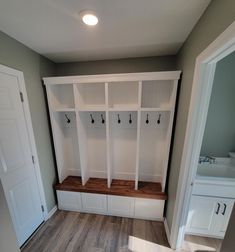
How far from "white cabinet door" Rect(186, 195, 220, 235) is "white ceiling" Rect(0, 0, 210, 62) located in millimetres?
1872

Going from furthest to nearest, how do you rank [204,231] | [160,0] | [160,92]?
[160,92] → [204,231] → [160,0]

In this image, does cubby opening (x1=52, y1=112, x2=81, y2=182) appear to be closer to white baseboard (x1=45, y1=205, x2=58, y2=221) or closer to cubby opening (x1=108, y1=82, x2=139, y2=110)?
white baseboard (x1=45, y1=205, x2=58, y2=221)

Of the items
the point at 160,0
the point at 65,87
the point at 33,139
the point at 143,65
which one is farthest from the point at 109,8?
the point at 33,139

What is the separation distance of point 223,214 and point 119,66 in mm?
2402

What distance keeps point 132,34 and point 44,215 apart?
272cm

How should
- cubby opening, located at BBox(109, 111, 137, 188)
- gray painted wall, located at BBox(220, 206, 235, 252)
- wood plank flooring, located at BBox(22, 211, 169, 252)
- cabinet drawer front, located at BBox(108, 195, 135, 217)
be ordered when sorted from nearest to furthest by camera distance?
gray painted wall, located at BBox(220, 206, 235, 252), wood plank flooring, located at BBox(22, 211, 169, 252), cabinet drawer front, located at BBox(108, 195, 135, 217), cubby opening, located at BBox(109, 111, 137, 188)

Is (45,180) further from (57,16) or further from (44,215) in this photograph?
(57,16)

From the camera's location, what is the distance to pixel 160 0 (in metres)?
0.94

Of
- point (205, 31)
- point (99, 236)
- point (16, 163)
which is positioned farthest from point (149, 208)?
point (205, 31)

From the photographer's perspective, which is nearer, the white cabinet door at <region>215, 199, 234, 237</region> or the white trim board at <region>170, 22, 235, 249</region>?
the white trim board at <region>170, 22, 235, 249</region>

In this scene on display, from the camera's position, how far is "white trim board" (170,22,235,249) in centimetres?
85

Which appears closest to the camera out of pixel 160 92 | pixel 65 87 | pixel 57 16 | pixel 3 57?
pixel 57 16

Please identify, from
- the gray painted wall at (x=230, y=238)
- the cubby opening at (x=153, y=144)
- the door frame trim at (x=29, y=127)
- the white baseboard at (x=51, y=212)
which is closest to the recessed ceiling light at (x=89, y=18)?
the door frame trim at (x=29, y=127)

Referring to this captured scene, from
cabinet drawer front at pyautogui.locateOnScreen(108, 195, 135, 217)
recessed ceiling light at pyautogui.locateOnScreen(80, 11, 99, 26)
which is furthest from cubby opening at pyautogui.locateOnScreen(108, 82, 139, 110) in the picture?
cabinet drawer front at pyautogui.locateOnScreen(108, 195, 135, 217)
